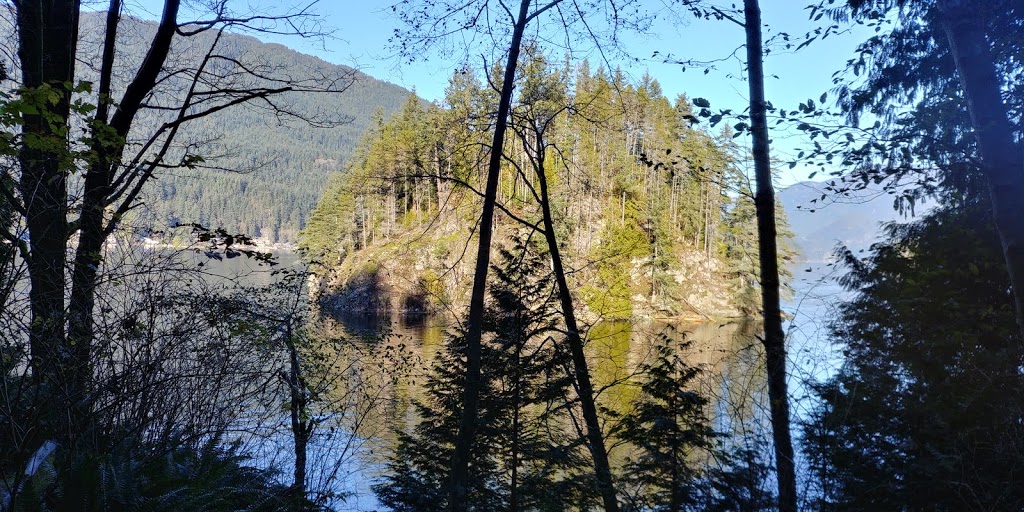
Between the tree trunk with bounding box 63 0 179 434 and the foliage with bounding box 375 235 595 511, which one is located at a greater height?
the tree trunk with bounding box 63 0 179 434

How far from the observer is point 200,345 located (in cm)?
530

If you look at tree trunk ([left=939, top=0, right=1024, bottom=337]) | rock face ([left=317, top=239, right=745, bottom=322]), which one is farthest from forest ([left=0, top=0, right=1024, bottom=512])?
rock face ([left=317, top=239, right=745, bottom=322])

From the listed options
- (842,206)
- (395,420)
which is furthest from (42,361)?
(395,420)

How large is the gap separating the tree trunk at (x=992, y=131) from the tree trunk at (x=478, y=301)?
3.42 meters

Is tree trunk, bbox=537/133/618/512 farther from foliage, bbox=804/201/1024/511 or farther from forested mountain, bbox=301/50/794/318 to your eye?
foliage, bbox=804/201/1024/511

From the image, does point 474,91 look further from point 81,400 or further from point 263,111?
point 81,400

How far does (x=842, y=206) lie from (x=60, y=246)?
5.68m

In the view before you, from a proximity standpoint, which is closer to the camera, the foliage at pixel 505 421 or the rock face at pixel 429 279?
the foliage at pixel 505 421

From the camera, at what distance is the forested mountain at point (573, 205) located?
6.27m

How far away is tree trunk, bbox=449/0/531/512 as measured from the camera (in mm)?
5102

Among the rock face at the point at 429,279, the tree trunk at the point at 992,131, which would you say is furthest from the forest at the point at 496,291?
the rock face at the point at 429,279

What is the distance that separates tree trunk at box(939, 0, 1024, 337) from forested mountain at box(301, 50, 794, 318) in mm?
1381

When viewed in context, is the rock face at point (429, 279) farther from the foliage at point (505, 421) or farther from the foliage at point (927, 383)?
the foliage at point (927, 383)

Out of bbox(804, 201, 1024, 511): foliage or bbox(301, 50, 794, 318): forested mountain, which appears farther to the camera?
bbox(301, 50, 794, 318): forested mountain
